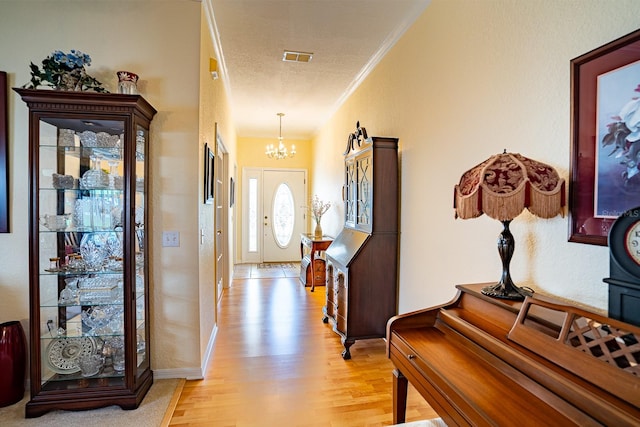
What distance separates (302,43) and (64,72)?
78.0 inches

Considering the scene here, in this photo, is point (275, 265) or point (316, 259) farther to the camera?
point (275, 265)

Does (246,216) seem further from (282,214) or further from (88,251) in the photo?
(88,251)

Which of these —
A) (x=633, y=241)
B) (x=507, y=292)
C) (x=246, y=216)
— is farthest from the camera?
(x=246, y=216)

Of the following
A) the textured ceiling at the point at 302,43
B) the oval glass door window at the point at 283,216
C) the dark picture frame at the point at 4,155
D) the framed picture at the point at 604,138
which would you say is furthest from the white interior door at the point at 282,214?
the framed picture at the point at 604,138

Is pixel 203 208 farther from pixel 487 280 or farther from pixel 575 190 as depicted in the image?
pixel 575 190

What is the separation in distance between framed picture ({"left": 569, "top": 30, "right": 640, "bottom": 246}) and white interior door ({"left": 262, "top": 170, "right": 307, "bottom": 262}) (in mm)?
6385

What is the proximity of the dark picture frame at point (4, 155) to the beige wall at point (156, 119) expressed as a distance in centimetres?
3

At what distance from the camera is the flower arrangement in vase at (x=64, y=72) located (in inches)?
80.5

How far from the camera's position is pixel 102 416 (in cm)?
201

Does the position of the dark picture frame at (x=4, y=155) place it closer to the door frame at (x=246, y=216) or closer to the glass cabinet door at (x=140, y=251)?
the glass cabinet door at (x=140, y=251)

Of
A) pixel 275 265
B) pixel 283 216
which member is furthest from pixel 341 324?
pixel 283 216

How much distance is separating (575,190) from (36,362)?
10.3 feet

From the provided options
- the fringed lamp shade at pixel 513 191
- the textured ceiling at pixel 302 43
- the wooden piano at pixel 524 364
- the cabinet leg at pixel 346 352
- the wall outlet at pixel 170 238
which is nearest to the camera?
the wooden piano at pixel 524 364

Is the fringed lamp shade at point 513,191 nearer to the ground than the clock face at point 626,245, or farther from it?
farther from it
